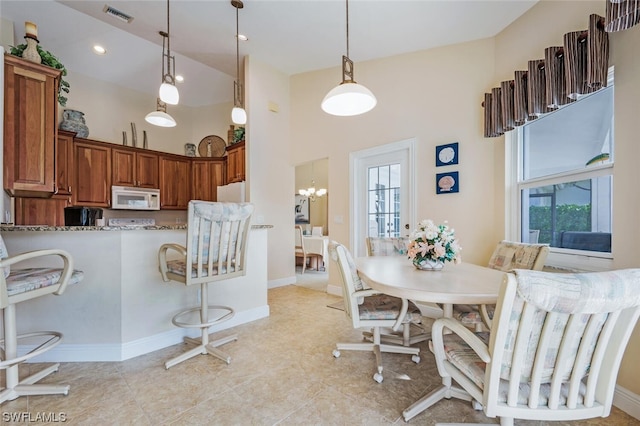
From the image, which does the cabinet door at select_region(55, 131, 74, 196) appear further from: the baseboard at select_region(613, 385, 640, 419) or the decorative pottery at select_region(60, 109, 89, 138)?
the baseboard at select_region(613, 385, 640, 419)

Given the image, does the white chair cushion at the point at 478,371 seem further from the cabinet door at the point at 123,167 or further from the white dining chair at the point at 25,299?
the cabinet door at the point at 123,167

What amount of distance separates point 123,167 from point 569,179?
222 inches

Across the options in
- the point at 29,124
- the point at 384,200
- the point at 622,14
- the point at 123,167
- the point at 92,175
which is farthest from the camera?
the point at 123,167

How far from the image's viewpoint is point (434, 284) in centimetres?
159

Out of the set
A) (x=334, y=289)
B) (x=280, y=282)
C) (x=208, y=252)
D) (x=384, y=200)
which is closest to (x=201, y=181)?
(x=280, y=282)

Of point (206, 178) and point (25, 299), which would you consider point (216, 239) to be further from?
point (206, 178)

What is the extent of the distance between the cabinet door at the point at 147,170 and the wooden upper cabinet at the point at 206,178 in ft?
2.03

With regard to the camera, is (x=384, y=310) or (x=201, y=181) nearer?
(x=384, y=310)

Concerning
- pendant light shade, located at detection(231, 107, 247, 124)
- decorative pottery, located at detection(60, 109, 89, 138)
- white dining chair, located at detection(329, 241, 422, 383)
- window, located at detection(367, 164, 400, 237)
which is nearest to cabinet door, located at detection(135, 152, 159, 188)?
decorative pottery, located at detection(60, 109, 89, 138)

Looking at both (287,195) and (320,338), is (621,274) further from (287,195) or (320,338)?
(287,195)

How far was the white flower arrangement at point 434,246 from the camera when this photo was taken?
6.39 ft

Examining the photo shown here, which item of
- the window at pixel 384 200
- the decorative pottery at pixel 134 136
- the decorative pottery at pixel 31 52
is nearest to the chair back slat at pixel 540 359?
the window at pixel 384 200

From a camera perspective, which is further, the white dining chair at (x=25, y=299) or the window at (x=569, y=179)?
the window at (x=569, y=179)

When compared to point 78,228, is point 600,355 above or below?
below
